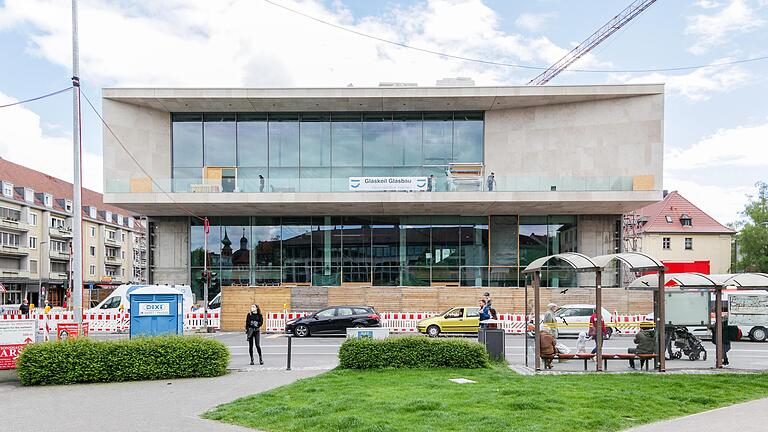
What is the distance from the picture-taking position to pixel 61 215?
74.4 meters

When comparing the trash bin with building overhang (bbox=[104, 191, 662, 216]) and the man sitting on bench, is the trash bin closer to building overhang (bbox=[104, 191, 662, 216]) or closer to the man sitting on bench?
the man sitting on bench

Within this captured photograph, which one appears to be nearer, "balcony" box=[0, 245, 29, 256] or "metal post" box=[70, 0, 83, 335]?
"metal post" box=[70, 0, 83, 335]

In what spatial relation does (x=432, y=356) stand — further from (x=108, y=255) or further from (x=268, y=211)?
(x=108, y=255)

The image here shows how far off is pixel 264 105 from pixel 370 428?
1122 inches

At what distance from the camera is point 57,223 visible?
74062 millimetres

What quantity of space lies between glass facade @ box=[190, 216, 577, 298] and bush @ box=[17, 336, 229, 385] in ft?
71.1

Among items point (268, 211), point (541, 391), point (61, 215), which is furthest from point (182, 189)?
point (61, 215)

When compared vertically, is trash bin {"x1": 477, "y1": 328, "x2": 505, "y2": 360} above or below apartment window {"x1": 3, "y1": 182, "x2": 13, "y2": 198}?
below

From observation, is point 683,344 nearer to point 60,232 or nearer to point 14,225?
point 14,225

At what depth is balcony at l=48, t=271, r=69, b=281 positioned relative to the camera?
7047cm

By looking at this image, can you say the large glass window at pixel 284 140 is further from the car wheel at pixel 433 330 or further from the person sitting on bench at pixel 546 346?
the person sitting on bench at pixel 546 346

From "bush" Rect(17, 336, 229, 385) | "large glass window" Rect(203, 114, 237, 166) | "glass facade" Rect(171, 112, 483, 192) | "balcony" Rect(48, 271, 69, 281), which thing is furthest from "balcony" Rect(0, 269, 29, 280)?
"bush" Rect(17, 336, 229, 385)

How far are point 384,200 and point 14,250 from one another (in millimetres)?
51069

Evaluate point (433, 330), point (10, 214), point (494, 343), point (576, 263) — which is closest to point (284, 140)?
point (433, 330)
